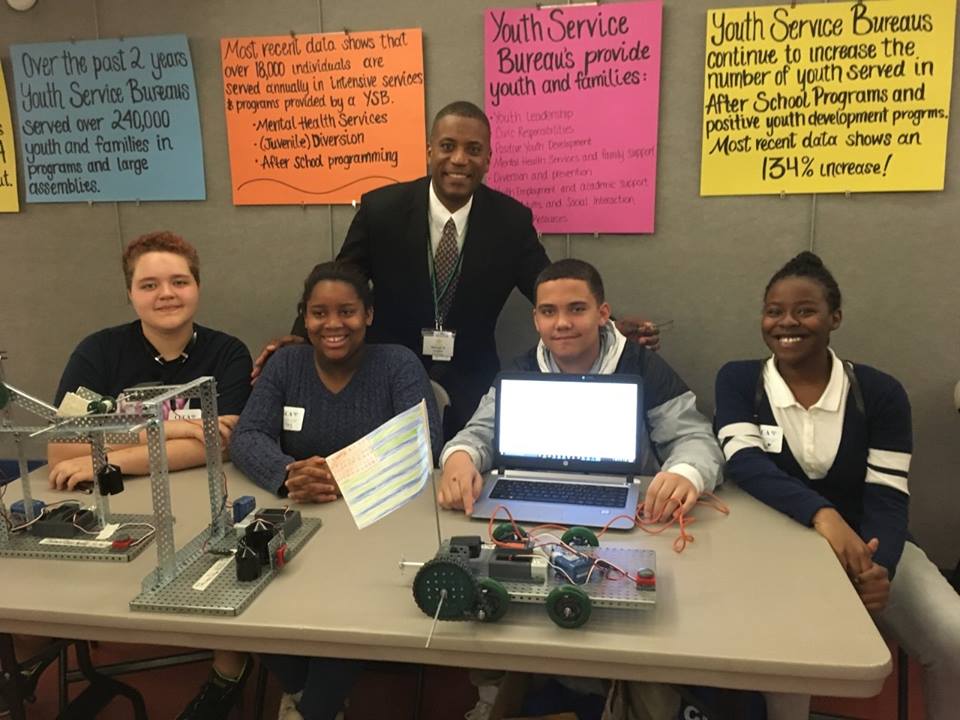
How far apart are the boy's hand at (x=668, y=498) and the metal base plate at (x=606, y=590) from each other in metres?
0.26

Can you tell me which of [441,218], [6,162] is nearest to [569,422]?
[441,218]

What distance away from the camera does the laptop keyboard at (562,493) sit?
5.34 feet

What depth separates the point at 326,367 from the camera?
201cm

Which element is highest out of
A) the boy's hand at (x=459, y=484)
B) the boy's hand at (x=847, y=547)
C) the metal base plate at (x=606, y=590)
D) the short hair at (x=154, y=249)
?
the short hair at (x=154, y=249)

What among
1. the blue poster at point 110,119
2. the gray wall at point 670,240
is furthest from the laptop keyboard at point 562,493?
the blue poster at point 110,119

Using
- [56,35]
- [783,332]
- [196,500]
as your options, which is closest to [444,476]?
[196,500]

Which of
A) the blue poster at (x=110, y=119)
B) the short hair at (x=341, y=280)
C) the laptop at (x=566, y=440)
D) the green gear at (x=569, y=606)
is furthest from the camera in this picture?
the blue poster at (x=110, y=119)

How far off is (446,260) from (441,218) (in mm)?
140

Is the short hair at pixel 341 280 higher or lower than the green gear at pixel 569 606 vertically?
higher

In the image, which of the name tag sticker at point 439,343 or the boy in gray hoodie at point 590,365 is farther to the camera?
the name tag sticker at point 439,343

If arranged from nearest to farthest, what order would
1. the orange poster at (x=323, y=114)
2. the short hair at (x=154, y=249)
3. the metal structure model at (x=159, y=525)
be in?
1. the metal structure model at (x=159, y=525)
2. the short hair at (x=154, y=249)
3. the orange poster at (x=323, y=114)

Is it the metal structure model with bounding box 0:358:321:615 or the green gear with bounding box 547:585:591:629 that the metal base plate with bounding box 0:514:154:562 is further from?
the green gear with bounding box 547:585:591:629

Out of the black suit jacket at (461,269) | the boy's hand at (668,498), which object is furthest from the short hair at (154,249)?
the boy's hand at (668,498)

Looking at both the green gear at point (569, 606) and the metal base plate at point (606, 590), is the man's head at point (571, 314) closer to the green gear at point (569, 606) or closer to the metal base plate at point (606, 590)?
the metal base plate at point (606, 590)
